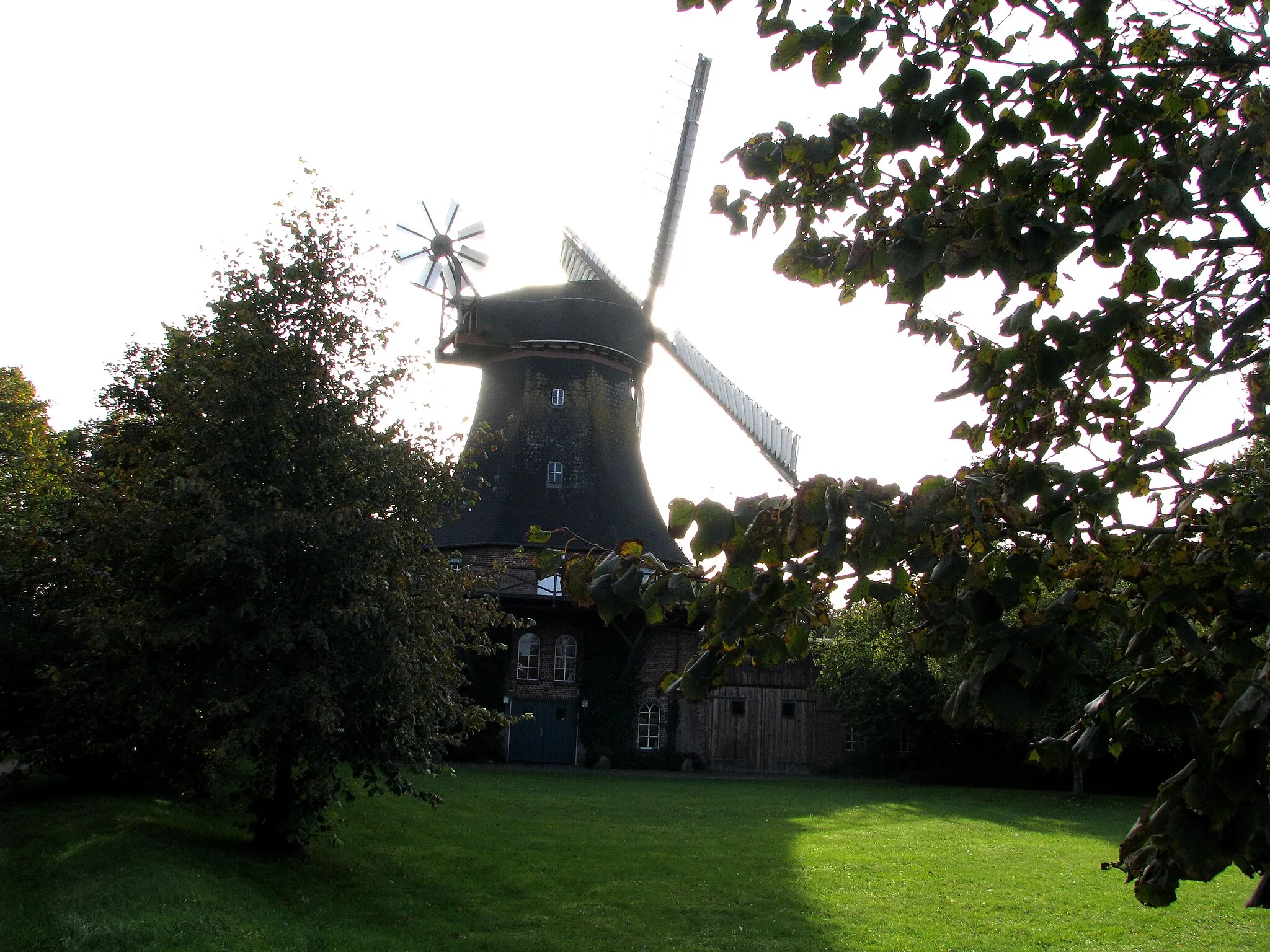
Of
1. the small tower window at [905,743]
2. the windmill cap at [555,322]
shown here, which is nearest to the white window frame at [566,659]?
the windmill cap at [555,322]

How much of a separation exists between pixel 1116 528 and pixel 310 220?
34.6ft

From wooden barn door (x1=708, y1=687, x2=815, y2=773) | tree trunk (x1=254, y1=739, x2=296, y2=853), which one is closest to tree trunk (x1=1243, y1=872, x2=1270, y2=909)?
tree trunk (x1=254, y1=739, x2=296, y2=853)

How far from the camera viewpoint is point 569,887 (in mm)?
11992

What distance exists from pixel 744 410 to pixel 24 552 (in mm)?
20423

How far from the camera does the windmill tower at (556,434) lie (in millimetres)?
27375

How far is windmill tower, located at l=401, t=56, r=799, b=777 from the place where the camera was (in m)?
27.4

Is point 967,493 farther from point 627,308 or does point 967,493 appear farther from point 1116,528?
point 627,308

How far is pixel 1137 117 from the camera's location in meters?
3.57

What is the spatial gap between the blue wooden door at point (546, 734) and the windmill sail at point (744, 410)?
28.9 feet

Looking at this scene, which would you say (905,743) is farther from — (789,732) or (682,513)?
(682,513)

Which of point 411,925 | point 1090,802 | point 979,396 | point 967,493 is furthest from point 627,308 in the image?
point 967,493

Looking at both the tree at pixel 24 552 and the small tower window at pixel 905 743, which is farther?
the small tower window at pixel 905 743

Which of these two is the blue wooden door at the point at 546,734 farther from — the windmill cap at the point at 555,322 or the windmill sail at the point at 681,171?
the windmill sail at the point at 681,171

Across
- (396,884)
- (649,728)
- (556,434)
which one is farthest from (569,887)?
(556,434)
